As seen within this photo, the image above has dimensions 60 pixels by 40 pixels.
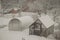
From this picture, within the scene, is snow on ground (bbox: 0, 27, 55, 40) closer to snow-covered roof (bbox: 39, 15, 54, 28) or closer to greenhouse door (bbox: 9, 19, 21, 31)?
greenhouse door (bbox: 9, 19, 21, 31)

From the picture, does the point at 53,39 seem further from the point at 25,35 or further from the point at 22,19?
the point at 22,19

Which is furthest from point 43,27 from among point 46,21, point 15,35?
point 15,35

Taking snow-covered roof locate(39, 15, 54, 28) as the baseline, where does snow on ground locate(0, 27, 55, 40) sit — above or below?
below

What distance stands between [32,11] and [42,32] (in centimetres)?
30

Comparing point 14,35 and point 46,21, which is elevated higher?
point 46,21

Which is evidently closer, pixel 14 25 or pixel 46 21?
pixel 46 21

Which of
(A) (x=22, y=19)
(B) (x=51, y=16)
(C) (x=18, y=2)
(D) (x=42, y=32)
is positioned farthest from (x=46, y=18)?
(C) (x=18, y=2)

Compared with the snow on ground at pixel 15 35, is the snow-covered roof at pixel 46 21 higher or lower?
higher

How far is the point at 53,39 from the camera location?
4.85ft

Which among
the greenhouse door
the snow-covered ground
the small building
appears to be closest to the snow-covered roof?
the small building

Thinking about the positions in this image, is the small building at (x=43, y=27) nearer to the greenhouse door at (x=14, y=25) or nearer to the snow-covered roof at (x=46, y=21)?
the snow-covered roof at (x=46, y=21)

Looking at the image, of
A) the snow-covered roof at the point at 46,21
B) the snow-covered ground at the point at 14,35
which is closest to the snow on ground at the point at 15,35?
the snow-covered ground at the point at 14,35

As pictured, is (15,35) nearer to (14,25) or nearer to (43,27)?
(14,25)

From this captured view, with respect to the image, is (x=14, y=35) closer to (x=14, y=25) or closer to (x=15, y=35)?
(x=15, y=35)
